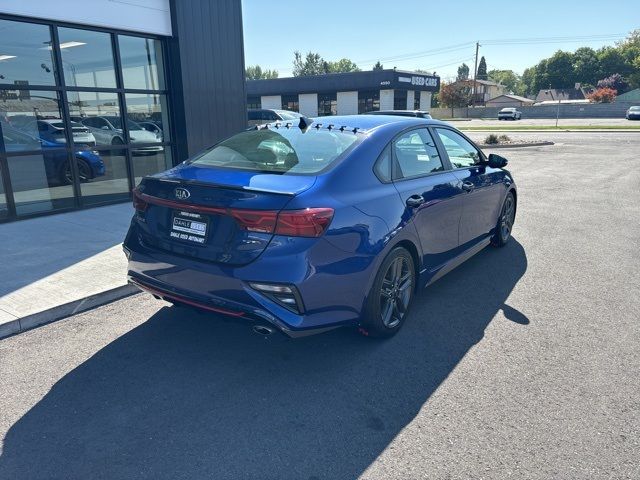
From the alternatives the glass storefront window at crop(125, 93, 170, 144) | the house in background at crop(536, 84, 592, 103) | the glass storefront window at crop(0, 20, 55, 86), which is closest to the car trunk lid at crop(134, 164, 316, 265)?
the glass storefront window at crop(0, 20, 55, 86)

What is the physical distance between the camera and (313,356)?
3.58 m

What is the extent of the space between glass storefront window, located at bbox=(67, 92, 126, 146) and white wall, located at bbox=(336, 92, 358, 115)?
38.7 m

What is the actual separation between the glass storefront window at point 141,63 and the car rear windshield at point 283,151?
585 cm

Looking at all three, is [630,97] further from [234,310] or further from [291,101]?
[234,310]

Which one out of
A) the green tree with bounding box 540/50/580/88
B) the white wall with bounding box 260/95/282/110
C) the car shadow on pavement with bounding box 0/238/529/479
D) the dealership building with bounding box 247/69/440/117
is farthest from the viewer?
the green tree with bounding box 540/50/580/88

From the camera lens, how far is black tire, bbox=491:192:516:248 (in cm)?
605

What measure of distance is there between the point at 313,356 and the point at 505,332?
5.34 feet

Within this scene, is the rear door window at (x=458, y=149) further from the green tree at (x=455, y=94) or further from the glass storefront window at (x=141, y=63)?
the green tree at (x=455, y=94)

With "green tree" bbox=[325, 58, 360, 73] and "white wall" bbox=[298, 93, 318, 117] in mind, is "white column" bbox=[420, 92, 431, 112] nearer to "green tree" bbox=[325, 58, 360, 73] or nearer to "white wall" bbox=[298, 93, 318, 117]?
"white wall" bbox=[298, 93, 318, 117]

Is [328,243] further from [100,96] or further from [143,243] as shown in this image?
[100,96]

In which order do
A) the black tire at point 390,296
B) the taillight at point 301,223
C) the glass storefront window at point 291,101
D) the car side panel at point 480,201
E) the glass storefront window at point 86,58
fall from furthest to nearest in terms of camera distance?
the glass storefront window at point 291,101
the glass storefront window at point 86,58
the car side panel at point 480,201
the black tire at point 390,296
the taillight at point 301,223

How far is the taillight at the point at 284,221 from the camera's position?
297cm

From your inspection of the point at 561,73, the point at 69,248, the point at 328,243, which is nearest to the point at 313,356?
Answer: the point at 328,243

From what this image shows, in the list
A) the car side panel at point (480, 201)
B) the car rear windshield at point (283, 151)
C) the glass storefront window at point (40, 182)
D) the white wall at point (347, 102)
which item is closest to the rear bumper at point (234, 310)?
the car rear windshield at point (283, 151)
